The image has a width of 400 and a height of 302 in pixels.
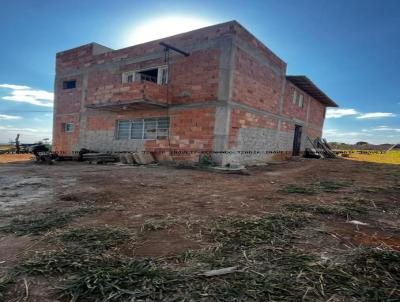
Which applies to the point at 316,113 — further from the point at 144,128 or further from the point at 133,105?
the point at 133,105

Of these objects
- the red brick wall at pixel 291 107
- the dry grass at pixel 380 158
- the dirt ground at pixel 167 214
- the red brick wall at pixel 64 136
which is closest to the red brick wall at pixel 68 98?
the red brick wall at pixel 64 136

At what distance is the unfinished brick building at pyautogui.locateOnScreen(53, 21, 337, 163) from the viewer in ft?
38.7

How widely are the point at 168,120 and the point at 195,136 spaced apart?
2020 millimetres

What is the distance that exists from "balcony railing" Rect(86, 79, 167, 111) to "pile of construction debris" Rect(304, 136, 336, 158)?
1346cm

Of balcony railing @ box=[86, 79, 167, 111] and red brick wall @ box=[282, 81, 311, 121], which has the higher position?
red brick wall @ box=[282, 81, 311, 121]

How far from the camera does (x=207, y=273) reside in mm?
2180

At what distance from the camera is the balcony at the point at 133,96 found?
12132mm

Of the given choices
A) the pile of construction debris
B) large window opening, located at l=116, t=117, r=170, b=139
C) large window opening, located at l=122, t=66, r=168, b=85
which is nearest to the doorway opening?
the pile of construction debris

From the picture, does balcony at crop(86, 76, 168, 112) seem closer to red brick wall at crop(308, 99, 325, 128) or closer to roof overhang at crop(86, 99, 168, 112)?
roof overhang at crop(86, 99, 168, 112)

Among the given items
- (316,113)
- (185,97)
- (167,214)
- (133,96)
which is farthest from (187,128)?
(316,113)

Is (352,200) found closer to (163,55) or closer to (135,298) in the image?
(135,298)

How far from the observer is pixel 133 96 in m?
12.4

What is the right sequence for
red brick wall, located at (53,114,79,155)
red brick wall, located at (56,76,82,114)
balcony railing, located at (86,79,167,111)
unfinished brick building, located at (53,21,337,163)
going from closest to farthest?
unfinished brick building, located at (53,21,337,163) → balcony railing, located at (86,79,167,111) → red brick wall, located at (56,76,82,114) → red brick wall, located at (53,114,79,155)

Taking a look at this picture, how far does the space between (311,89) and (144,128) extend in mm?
12909
